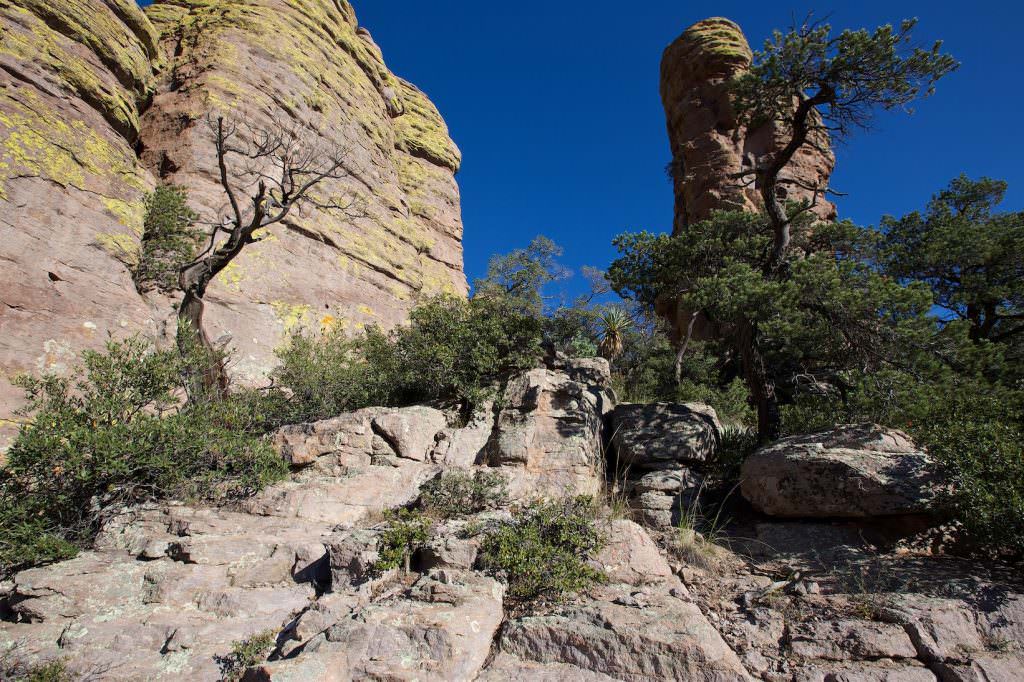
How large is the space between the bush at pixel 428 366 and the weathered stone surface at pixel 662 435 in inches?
88.2

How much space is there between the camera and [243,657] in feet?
12.7

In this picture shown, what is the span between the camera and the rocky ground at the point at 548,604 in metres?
3.64

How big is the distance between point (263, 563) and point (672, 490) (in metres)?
5.30

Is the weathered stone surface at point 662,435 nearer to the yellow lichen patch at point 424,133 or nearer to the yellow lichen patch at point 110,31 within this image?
the yellow lichen patch at point 110,31

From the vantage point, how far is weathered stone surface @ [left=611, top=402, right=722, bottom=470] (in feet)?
25.0

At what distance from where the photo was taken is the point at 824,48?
8.55 metres

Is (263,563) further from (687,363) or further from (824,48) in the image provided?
(687,363)

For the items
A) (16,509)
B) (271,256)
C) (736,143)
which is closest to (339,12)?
(271,256)

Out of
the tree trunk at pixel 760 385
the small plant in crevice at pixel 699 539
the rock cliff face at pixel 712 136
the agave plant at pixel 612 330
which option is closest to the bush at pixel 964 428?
the tree trunk at pixel 760 385

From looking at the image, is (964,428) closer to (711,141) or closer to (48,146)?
(48,146)

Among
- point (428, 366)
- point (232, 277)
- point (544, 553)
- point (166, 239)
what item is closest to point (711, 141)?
point (428, 366)

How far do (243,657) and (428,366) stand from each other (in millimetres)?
5648

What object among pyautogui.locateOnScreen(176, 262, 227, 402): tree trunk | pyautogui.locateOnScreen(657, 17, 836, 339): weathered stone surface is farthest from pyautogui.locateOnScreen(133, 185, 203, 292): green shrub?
pyautogui.locateOnScreen(657, 17, 836, 339): weathered stone surface

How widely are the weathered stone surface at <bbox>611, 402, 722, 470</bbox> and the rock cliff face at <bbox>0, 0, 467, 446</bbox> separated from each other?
29.6ft
